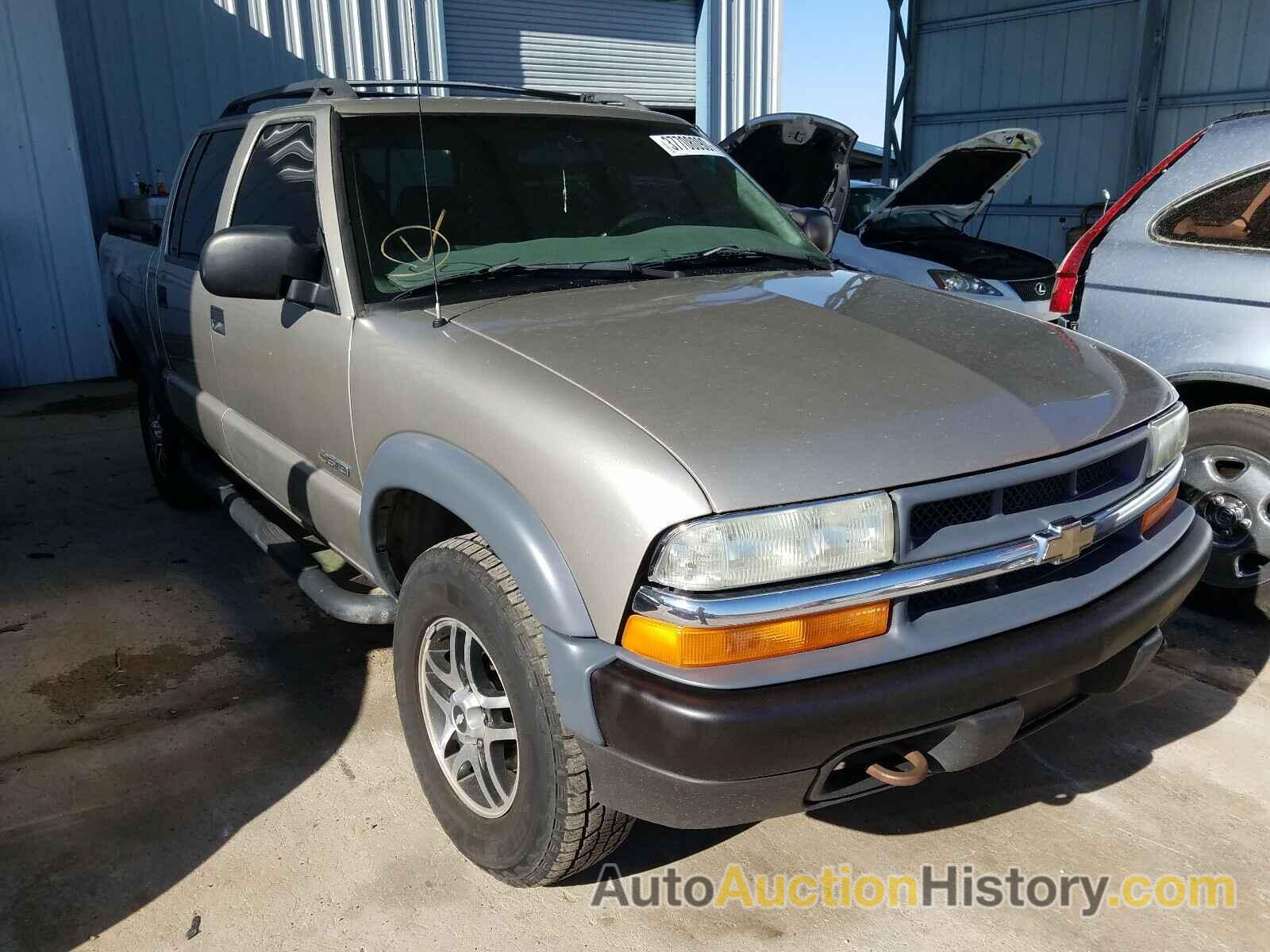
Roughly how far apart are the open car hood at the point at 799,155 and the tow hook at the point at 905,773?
19.8ft

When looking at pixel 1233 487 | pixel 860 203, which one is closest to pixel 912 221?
pixel 860 203

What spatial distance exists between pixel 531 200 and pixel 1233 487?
8.87ft

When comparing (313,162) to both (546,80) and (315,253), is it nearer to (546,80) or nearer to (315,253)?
(315,253)

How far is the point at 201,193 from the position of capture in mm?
4203

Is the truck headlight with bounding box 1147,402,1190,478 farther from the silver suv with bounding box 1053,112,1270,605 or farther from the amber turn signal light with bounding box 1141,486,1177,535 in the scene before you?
the silver suv with bounding box 1053,112,1270,605

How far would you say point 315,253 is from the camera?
286 centimetres

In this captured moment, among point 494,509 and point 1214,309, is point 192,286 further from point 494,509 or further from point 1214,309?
point 1214,309

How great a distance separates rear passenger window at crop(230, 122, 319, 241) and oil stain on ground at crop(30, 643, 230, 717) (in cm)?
160

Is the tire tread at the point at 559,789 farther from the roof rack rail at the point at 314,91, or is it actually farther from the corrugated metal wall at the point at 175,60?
the corrugated metal wall at the point at 175,60

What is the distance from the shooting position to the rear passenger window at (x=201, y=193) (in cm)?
397

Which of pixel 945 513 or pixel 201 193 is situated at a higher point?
pixel 201 193

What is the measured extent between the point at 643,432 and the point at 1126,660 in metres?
1.25

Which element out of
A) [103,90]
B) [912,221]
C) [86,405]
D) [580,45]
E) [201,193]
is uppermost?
[580,45]

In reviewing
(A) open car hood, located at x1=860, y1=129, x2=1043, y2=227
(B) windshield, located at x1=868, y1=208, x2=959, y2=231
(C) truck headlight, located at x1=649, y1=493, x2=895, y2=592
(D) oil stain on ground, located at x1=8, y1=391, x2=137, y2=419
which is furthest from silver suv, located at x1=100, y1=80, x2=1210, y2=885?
(B) windshield, located at x1=868, y1=208, x2=959, y2=231
